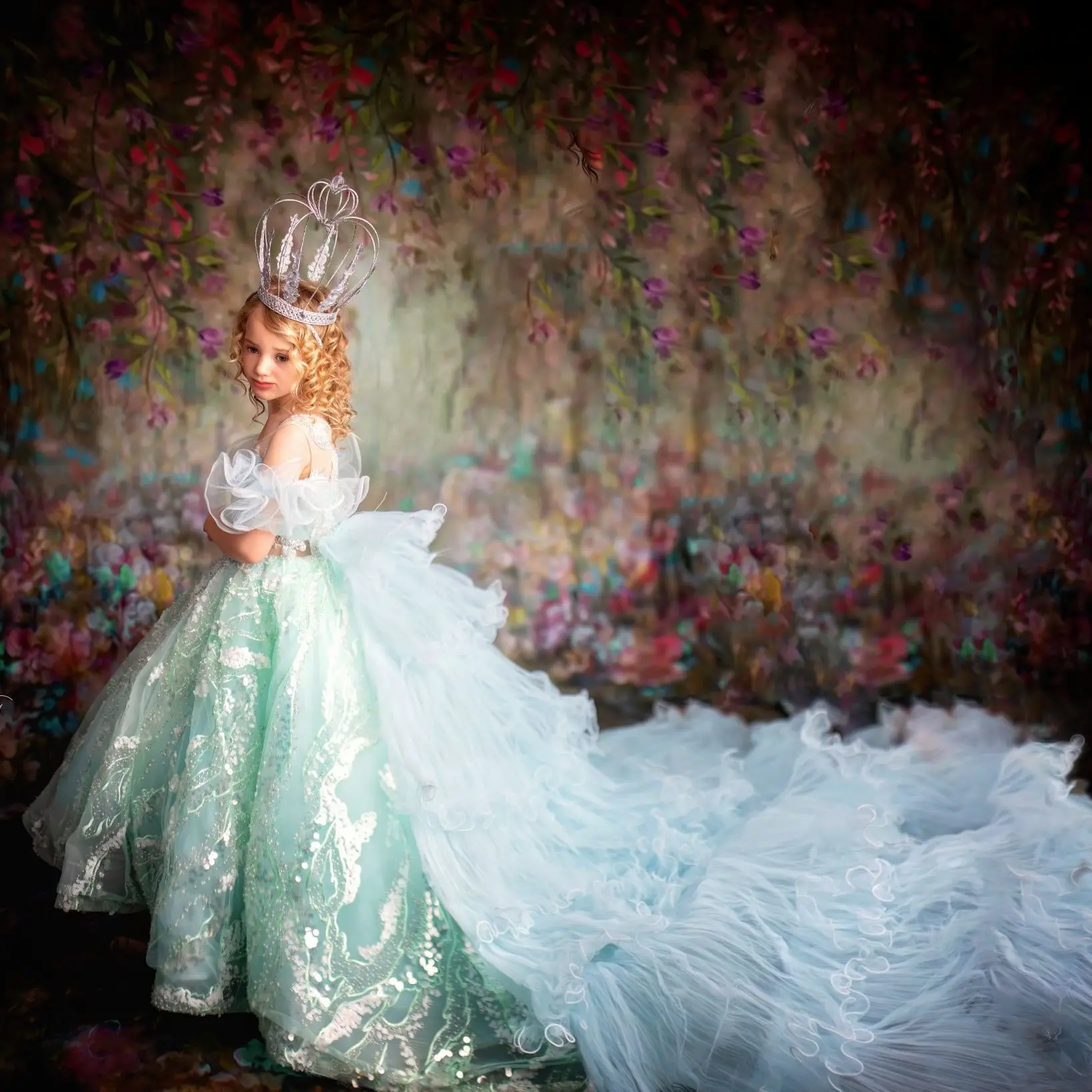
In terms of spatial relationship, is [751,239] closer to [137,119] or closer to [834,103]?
[834,103]

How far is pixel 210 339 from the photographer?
10.5ft

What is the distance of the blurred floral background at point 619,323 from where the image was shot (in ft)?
10.3

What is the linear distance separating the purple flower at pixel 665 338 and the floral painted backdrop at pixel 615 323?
0.04 ft

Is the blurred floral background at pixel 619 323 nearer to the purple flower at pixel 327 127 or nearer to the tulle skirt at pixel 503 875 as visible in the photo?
the purple flower at pixel 327 127

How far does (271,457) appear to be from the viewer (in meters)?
1.85

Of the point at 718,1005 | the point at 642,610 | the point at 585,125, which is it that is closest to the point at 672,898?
the point at 718,1005

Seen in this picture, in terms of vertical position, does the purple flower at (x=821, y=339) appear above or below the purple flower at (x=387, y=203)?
below

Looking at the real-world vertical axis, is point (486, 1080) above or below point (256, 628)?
below

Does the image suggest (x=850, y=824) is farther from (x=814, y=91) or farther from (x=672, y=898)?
(x=814, y=91)

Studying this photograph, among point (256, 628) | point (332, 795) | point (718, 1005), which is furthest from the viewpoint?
point (256, 628)

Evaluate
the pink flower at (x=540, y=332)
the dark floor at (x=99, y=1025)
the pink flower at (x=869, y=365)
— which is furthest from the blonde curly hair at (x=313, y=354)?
the pink flower at (x=869, y=365)

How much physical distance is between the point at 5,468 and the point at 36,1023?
1898mm

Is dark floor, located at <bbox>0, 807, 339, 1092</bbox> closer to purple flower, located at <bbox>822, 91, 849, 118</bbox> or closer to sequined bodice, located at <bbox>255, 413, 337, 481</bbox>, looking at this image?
sequined bodice, located at <bbox>255, 413, 337, 481</bbox>

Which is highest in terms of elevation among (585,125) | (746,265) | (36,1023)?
(585,125)
